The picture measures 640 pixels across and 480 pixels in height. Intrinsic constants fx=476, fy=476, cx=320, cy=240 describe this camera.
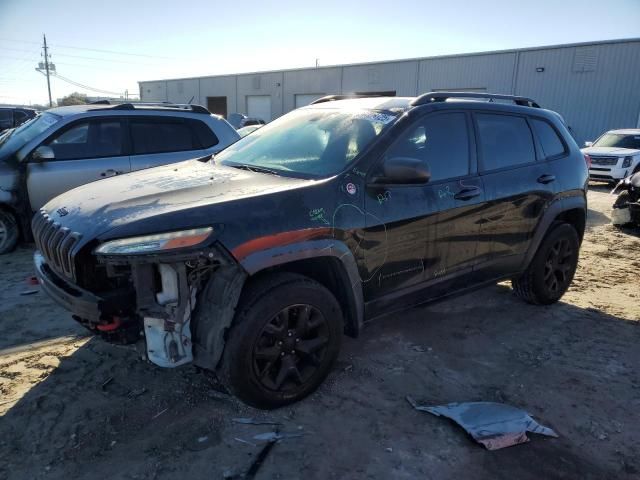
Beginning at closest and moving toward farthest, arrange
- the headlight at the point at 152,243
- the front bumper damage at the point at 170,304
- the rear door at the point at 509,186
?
the headlight at the point at 152,243
the front bumper damage at the point at 170,304
the rear door at the point at 509,186

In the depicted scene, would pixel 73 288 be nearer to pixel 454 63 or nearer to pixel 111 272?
pixel 111 272

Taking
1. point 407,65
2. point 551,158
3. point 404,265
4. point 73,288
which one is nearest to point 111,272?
point 73,288

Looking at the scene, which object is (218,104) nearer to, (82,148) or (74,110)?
(74,110)

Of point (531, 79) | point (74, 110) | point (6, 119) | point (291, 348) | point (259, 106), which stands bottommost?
point (291, 348)

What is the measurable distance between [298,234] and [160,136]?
4362 mm

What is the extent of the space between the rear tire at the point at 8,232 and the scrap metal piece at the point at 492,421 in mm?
5317

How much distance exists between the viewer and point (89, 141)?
5.97 meters

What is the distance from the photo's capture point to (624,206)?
8.07m

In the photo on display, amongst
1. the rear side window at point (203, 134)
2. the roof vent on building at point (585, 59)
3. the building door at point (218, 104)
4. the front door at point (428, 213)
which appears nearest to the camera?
the front door at point (428, 213)

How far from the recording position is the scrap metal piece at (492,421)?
8.74ft

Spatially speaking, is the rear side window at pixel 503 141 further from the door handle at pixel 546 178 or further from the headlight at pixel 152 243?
the headlight at pixel 152 243

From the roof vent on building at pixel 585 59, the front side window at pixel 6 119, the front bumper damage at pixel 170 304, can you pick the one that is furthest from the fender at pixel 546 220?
the roof vent on building at pixel 585 59

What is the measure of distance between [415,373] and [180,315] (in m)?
1.77

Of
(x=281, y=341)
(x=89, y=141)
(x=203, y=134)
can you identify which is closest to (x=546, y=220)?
(x=281, y=341)
